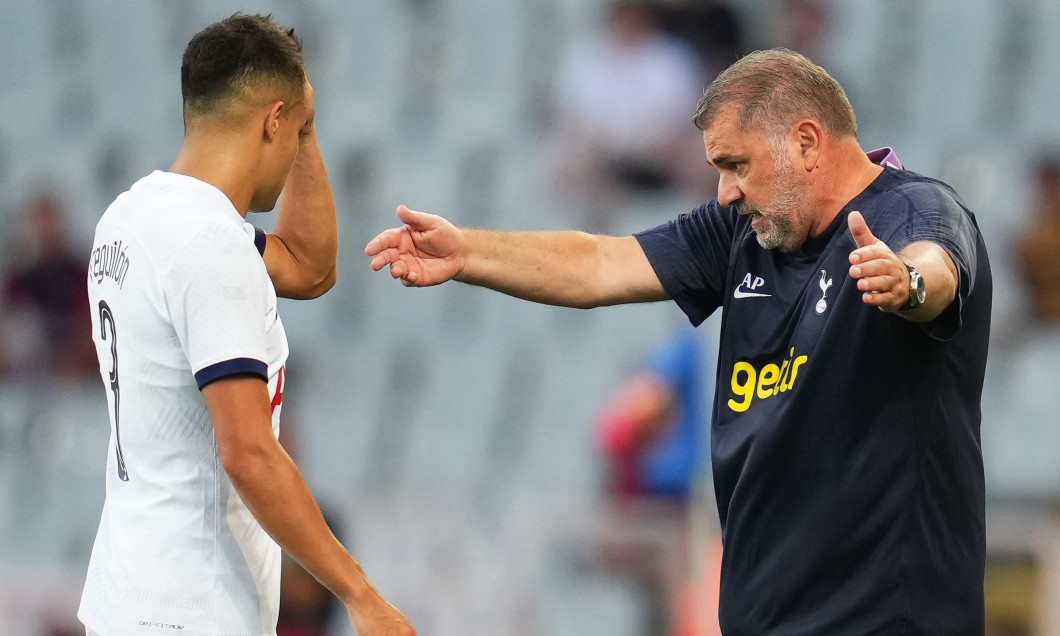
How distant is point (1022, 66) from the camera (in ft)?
26.7

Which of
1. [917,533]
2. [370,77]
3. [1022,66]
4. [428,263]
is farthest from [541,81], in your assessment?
[917,533]

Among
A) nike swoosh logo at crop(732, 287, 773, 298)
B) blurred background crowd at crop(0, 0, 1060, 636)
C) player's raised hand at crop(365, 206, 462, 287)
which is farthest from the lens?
blurred background crowd at crop(0, 0, 1060, 636)

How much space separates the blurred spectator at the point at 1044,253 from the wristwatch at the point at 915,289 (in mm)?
5076

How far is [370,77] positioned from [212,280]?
6283mm

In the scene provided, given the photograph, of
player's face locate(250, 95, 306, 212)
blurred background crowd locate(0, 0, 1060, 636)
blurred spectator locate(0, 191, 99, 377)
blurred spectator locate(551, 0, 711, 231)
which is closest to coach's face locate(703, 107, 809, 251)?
player's face locate(250, 95, 306, 212)

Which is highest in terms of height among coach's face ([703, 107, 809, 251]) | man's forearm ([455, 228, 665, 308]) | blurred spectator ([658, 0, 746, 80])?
blurred spectator ([658, 0, 746, 80])

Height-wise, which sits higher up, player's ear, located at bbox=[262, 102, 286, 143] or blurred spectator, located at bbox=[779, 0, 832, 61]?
blurred spectator, located at bbox=[779, 0, 832, 61]

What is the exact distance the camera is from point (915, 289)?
2.29m

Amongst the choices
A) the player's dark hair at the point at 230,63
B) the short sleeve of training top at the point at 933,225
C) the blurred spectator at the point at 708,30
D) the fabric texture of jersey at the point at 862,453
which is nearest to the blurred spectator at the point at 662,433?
the blurred spectator at the point at 708,30

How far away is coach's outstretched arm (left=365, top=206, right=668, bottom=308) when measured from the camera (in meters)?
3.12

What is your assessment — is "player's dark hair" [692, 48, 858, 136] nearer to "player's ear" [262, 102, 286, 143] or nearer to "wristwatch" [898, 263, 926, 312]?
"wristwatch" [898, 263, 926, 312]

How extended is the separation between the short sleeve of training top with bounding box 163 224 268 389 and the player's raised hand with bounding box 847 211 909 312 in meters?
1.09

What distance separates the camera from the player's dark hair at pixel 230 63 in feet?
8.61

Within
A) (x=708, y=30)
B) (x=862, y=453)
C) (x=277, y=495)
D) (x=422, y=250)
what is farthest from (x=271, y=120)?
(x=708, y=30)
